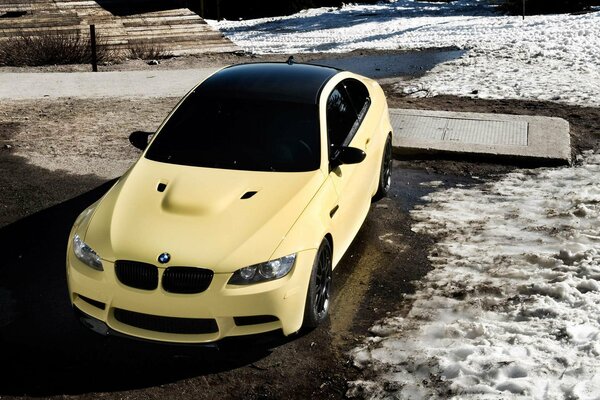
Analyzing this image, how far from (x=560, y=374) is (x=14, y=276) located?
440cm

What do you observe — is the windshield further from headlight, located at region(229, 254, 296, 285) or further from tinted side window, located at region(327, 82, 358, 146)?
headlight, located at region(229, 254, 296, 285)

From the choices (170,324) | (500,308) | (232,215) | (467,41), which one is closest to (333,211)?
(232,215)

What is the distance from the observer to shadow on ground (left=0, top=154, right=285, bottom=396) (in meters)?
5.32

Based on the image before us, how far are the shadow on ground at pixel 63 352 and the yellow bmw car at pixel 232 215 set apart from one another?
284 mm

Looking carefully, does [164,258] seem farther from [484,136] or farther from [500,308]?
[484,136]

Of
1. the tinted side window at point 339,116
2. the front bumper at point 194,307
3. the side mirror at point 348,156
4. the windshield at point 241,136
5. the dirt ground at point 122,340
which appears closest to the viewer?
the front bumper at point 194,307

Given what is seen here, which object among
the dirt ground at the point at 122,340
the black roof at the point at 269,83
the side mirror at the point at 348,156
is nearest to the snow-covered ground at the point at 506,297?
the dirt ground at the point at 122,340

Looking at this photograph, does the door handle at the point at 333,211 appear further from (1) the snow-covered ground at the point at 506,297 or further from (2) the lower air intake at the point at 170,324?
(2) the lower air intake at the point at 170,324

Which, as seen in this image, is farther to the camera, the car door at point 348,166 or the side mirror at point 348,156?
the side mirror at point 348,156

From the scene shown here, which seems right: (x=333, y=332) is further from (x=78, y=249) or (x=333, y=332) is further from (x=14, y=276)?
(x=14, y=276)

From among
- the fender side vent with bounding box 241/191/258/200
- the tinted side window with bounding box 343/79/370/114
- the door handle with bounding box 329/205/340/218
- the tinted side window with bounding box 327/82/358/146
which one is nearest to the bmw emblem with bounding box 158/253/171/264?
the fender side vent with bounding box 241/191/258/200

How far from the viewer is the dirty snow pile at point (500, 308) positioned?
5199 mm

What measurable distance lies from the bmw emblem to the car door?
1.39 meters

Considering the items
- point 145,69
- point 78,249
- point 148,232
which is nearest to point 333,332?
point 148,232
